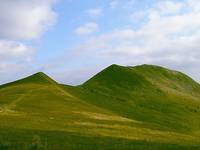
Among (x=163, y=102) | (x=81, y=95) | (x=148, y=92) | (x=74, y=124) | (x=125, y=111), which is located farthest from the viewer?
(x=148, y=92)

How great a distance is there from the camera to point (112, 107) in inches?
4200

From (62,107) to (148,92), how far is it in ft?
172

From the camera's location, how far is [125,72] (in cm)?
15200

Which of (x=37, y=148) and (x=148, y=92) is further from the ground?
(x=148, y=92)

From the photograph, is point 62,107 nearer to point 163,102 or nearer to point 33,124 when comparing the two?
point 33,124

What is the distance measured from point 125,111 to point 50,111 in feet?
89.4

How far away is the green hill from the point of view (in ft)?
204

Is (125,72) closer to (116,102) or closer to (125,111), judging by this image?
(116,102)

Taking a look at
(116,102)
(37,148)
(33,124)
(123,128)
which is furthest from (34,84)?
(37,148)

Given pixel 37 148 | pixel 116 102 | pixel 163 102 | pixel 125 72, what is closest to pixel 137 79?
pixel 125 72

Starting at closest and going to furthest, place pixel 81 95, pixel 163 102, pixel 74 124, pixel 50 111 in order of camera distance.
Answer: pixel 74 124 < pixel 50 111 < pixel 81 95 < pixel 163 102

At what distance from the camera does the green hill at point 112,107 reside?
204ft

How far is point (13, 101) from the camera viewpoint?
8988cm

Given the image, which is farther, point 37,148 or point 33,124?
point 33,124
